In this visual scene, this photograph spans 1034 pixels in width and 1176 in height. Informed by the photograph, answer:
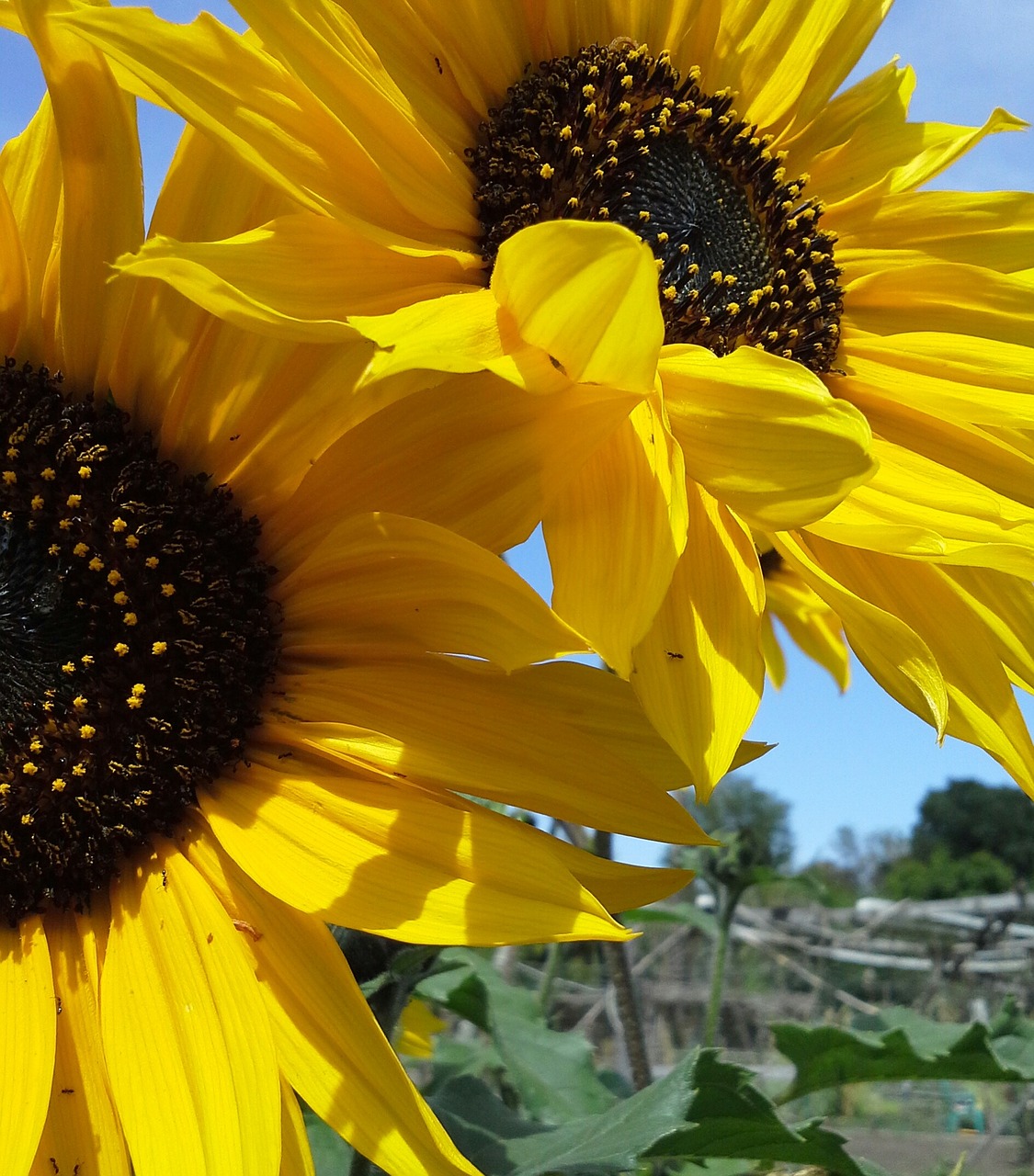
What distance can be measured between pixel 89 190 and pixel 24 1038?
0.76 meters

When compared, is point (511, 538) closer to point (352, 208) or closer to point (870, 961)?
point (352, 208)

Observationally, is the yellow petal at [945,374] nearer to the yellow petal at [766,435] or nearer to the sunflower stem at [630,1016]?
the yellow petal at [766,435]

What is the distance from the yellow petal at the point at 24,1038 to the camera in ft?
3.05

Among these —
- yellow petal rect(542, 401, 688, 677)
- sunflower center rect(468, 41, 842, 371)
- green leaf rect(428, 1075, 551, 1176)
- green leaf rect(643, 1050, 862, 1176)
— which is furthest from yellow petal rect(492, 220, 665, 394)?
green leaf rect(428, 1075, 551, 1176)

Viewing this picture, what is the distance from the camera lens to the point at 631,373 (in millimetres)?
855

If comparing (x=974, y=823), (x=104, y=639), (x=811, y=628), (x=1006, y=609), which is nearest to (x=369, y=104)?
(x=104, y=639)

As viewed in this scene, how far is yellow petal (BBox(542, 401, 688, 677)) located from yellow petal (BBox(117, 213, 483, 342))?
23cm

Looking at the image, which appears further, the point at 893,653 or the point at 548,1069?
the point at 548,1069

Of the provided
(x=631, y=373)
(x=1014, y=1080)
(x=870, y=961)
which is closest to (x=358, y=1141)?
(x=631, y=373)

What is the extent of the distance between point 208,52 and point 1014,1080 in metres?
1.72

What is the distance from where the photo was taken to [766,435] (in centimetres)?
92

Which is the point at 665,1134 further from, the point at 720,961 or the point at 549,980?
the point at 549,980

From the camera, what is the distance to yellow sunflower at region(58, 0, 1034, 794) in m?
0.91

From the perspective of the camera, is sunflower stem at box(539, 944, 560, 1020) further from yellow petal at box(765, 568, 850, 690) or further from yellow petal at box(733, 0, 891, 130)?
yellow petal at box(733, 0, 891, 130)
